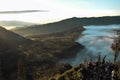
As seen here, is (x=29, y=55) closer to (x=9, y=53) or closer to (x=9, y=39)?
(x=9, y=53)

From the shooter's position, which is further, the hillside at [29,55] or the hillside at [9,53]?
the hillside at [9,53]

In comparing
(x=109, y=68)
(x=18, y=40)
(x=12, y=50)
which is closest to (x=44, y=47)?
(x=18, y=40)

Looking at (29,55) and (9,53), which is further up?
(9,53)

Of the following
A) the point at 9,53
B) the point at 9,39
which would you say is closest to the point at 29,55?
the point at 9,53

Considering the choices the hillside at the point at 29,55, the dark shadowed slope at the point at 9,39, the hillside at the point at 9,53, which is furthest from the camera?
the dark shadowed slope at the point at 9,39

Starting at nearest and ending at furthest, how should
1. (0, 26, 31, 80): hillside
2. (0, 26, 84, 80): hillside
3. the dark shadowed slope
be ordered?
(0, 26, 84, 80): hillside, (0, 26, 31, 80): hillside, the dark shadowed slope

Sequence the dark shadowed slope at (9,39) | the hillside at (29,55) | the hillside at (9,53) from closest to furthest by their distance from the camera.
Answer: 1. the hillside at (29,55)
2. the hillside at (9,53)
3. the dark shadowed slope at (9,39)

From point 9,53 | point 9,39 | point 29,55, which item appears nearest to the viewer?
point 9,53

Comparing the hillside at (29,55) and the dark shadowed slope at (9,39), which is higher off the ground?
the dark shadowed slope at (9,39)

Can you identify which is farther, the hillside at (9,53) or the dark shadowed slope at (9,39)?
the dark shadowed slope at (9,39)

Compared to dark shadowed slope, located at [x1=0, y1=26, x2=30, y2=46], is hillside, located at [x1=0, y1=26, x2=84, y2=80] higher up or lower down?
lower down

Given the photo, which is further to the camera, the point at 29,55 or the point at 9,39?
the point at 9,39

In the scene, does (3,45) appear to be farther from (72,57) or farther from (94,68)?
(94,68)
